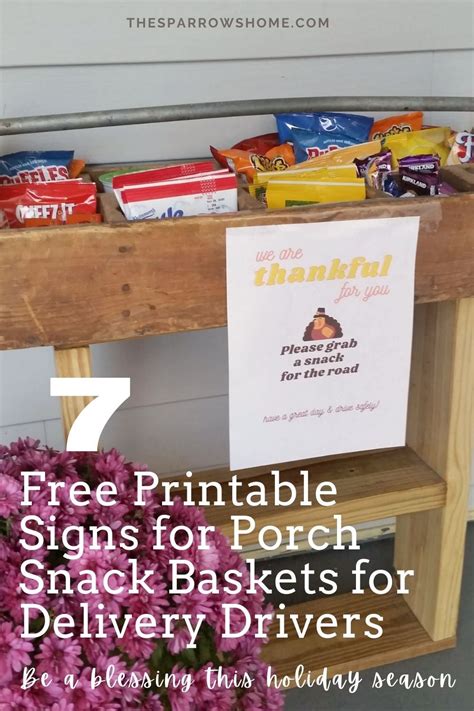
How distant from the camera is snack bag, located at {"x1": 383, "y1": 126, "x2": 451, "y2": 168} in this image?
1.22 metres

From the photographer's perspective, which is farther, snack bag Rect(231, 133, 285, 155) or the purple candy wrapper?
snack bag Rect(231, 133, 285, 155)

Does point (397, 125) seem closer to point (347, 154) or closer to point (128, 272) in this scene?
point (347, 154)

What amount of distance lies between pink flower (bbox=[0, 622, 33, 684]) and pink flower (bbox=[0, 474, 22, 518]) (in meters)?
0.13

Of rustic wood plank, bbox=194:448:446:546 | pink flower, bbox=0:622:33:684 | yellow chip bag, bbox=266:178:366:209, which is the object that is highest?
yellow chip bag, bbox=266:178:366:209

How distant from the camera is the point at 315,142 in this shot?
1.24 m

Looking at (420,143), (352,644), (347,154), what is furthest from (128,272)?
(352,644)

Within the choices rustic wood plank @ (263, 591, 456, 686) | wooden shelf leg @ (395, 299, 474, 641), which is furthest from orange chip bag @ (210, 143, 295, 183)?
rustic wood plank @ (263, 591, 456, 686)

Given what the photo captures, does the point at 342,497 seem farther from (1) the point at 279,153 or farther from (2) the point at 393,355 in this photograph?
(1) the point at 279,153

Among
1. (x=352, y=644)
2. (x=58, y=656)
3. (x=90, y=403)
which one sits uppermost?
(x=90, y=403)

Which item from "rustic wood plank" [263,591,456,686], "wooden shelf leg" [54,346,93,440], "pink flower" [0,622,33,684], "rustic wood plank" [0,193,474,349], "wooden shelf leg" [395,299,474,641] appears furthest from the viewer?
"rustic wood plank" [263,591,456,686]

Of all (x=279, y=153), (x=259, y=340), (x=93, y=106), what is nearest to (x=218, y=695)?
(x=259, y=340)

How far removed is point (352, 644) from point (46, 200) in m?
0.95

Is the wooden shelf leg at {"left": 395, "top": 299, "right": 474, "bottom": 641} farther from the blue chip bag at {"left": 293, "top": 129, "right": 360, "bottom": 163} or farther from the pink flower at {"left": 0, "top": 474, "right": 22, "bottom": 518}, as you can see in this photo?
the pink flower at {"left": 0, "top": 474, "right": 22, "bottom": 518}

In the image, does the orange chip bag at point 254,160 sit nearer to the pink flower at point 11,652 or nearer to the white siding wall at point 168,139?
the white siding wall at point 168,139
